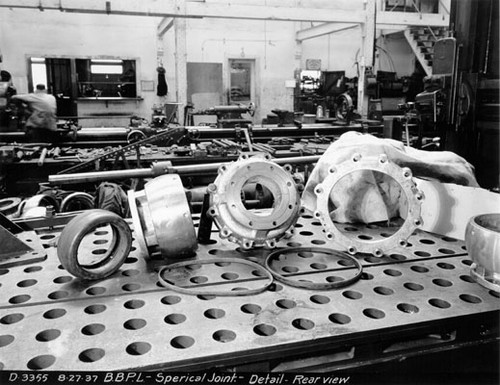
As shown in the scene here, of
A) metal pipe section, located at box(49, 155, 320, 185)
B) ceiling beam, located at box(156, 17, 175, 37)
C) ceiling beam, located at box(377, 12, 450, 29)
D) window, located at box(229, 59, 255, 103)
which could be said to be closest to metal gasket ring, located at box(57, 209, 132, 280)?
metal pipe section, located at box(49, 155, 320, 185)

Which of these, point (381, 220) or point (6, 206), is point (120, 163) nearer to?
point (6, 206)

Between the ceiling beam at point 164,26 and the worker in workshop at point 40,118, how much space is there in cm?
425

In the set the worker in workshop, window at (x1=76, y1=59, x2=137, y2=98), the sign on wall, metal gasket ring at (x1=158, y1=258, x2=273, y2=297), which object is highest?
the sign on wall

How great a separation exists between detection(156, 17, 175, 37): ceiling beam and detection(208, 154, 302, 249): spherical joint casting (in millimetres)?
8101

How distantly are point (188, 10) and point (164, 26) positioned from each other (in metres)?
2.88

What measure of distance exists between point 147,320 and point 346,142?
915 mm

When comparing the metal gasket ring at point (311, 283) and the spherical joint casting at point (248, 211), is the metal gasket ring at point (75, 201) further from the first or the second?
the metal gasket ring at point (311, 283)

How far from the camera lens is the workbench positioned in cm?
82

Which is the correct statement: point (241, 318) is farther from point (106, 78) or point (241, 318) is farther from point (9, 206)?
point (106, 78)

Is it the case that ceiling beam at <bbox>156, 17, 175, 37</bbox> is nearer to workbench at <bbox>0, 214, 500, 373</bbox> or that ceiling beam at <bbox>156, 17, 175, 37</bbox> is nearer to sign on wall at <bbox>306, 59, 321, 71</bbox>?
sign on wall at <bbox>306, 59, 321, 71</bbox>

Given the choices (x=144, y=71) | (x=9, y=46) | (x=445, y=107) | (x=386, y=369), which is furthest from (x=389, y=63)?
(x=386, y=369)

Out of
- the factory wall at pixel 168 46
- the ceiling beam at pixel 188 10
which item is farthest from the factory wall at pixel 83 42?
the ceiling beam at pixel 188 10

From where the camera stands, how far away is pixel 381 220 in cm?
154

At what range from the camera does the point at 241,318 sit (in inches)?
36.9
